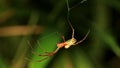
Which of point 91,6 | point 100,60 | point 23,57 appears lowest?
point 100,60

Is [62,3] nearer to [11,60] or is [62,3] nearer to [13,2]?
[13,2]

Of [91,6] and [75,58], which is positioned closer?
[75,58]

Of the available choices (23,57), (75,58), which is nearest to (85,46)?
(75,58)

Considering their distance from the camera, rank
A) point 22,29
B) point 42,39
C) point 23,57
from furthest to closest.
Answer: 1. point 22,29
2. point 23,57
3. point 42,39

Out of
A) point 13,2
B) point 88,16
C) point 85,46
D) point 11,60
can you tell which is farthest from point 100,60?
point 13,2

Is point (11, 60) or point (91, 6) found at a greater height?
point (91, 6)

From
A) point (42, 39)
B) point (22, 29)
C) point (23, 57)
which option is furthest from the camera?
point (22, 29)

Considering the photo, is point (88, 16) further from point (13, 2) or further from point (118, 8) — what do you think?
point (13, 2)
